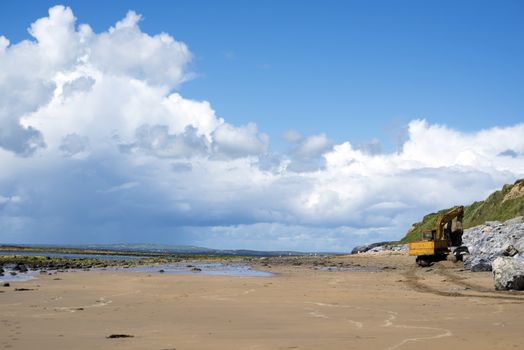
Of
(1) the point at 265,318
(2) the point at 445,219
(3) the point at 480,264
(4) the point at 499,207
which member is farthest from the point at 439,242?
(4) the point at 499,207

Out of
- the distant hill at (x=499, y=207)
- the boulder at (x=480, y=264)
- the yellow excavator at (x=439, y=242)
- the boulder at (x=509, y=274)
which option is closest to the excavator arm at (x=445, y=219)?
the yellow excavator at (x=439, y=242)

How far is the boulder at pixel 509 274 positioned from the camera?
22.4 meters

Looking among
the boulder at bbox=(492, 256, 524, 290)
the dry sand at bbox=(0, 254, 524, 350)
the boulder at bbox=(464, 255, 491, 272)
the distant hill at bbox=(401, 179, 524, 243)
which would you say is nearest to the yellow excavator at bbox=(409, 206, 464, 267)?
the boulder at bbox=(464, 255, 491, 272)

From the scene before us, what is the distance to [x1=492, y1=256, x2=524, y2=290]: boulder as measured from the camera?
22406 mm

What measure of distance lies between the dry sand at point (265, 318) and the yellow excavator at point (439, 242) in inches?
736

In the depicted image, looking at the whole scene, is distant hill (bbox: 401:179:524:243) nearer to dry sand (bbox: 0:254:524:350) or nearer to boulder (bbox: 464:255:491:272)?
boulder (bbox: 464:255:491:272)

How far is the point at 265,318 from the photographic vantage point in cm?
1609

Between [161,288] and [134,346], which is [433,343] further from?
[161,288]

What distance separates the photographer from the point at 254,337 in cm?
1252

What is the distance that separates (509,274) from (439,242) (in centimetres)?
2173

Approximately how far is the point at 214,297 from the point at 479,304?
1000 cm

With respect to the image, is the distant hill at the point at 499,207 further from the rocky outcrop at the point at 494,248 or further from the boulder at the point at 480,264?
the boulder at the point at 480,264

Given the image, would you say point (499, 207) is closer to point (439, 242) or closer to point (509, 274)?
point (439, 242)

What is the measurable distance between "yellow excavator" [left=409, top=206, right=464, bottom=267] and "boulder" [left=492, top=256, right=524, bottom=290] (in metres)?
20.3
